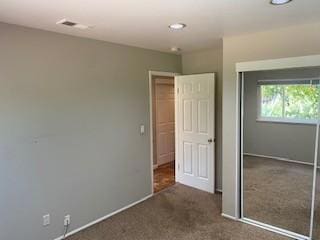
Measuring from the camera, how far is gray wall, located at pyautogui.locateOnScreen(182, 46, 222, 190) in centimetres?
411

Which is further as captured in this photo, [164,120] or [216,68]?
[164,120]

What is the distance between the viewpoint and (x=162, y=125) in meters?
6.05

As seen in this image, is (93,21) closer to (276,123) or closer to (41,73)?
(41,73)

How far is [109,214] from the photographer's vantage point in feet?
11.5

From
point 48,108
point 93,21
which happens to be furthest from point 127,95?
point 93,21

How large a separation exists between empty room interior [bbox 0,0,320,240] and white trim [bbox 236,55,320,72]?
0.01 metres

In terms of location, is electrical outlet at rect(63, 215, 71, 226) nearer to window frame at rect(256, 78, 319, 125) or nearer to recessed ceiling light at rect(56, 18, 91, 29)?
recessed ceiling light at rect(56, 18, 91, 29)

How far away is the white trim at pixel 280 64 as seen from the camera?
8.59ft

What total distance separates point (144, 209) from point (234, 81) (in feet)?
7.31

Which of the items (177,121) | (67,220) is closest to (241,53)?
(177,121)

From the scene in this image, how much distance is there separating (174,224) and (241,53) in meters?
2.35

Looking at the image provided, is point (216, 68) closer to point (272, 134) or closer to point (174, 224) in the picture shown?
point (272, 134)

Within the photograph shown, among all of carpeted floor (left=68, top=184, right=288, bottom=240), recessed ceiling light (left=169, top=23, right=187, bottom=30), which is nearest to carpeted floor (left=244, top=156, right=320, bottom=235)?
carpeted floor (left=68, top=184, right=288, bottom=240)

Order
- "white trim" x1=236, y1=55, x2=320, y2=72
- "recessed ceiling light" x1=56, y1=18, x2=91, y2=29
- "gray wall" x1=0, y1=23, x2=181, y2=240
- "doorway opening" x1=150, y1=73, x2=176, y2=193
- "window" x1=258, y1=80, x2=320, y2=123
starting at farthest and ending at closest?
1. "doorway opening" x1=150, y1=73, x2=176, y2=193
2. "window" x1=258, y1=80, x2=320, y2=123
3. "white trim" x1=236, y1=55, x2=320, y2=72
4. "gray wall" x1=0, y1=23, x2=181, y2=240
5. "recessed ceiling light" x1=56, y1=18, x2=91, y2=29
